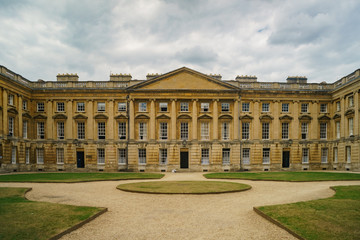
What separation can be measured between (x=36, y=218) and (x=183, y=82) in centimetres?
2950

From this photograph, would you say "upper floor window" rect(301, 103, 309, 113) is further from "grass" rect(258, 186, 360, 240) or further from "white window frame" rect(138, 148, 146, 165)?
"grass" rect(258, 186, 360, 240)

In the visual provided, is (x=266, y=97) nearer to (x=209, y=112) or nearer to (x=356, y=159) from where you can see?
(x=209, y=112)

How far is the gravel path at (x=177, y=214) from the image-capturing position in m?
8.78

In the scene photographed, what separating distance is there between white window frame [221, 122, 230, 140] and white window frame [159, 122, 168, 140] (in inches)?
307

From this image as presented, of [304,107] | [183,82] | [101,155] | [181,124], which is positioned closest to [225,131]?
[181,124]

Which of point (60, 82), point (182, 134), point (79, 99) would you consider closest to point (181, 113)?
point (182, 134)

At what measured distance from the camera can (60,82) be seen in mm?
38406

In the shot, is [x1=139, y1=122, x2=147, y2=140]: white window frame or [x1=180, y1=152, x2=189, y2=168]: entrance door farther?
[x1=139, y1=122, x2=147, y2=140]: white window frame

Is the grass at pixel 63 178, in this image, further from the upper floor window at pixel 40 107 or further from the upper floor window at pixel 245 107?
the upper floor window at pixel 245 107

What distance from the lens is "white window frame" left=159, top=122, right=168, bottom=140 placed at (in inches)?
1486

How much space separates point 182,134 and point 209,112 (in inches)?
190

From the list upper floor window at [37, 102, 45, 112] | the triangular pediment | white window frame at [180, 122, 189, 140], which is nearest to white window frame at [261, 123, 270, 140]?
the triangular pediment

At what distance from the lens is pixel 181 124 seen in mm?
37781

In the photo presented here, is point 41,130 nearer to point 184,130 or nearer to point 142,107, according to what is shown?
point 142,107
